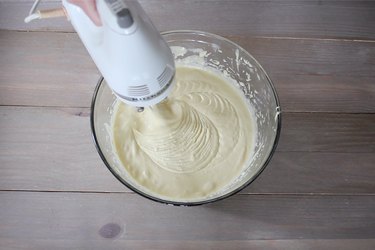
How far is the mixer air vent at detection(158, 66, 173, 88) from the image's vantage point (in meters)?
0.51

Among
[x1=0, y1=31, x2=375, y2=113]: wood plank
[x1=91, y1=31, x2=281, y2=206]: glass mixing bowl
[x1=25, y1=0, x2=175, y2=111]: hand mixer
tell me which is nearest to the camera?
[x1=25, y1=0, x2=175, y2=111]: hand mixer

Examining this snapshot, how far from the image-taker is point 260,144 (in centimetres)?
75

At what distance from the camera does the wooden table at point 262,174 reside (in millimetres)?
768

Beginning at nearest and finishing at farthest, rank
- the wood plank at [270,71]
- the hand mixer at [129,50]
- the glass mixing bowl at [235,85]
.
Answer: the hand mixer at [129,50], the glass mixing bowl at [235,85], the wood plank at [270,71]

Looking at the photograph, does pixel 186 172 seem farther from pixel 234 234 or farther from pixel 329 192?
pixel 329 192

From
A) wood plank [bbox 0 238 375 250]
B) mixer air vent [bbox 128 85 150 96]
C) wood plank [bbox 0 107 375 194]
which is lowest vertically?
wood plank [bbox 0 238 375 250]

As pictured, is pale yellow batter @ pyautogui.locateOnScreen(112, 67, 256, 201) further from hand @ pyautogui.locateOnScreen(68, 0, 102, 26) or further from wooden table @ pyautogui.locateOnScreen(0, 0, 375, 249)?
hand @ pyautogui.locateOnScreen(68, 0, 102, 26)

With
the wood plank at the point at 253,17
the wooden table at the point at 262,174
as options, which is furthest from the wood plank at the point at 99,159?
the wood plank at the point at 253,17

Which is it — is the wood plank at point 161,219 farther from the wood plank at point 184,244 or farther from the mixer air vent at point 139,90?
the mixer air vent at point 139,90

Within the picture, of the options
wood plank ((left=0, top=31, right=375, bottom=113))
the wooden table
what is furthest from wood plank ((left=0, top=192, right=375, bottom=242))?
wood plank ((left=0, top=31, right=375, bottom=113))

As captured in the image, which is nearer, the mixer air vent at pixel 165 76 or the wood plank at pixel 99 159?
the mixer air vent at pixel 165 76

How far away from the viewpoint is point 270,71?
0.86 m

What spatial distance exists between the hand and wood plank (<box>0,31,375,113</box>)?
0.37m

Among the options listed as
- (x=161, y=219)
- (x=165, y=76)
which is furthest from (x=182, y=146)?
(x=165, y=76)
